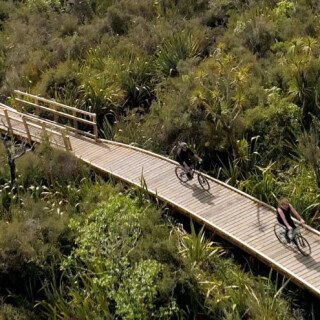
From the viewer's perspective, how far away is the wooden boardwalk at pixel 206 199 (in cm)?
1210

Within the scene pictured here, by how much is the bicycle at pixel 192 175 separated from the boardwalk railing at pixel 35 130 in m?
3.72

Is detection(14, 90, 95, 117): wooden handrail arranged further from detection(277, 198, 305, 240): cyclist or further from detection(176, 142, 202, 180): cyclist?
detection(277, 198, 305, 240): cyclist

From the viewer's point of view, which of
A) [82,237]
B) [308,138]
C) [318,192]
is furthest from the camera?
[308,138]

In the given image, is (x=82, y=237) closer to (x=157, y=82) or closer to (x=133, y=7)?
(x=157, y=82)

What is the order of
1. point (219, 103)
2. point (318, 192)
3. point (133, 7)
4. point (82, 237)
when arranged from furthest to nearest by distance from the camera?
point (133, 7) < point (219, 103) < point (318, 192) < point (82, 237)

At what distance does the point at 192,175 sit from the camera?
14.9 meters

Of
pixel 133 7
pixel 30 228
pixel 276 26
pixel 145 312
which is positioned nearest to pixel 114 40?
pixel 133 7

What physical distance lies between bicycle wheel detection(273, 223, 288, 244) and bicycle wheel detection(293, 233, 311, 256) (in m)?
0.29

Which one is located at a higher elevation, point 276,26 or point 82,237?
point 276,26

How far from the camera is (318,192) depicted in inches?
532

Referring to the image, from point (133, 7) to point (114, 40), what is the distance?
254cm

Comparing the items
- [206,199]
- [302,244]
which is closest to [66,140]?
[206,199]

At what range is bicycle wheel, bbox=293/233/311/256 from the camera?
12.2 meters

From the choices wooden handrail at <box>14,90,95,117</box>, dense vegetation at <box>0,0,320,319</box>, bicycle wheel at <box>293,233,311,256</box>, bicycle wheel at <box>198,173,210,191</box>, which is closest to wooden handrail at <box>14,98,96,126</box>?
wooden handrail at <box>14,90,95,117</box>
